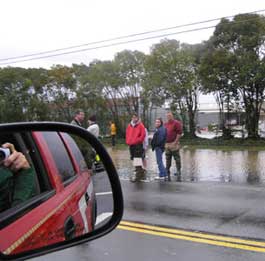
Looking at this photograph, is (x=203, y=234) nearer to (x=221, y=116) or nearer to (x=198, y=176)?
(x=198, y=176)

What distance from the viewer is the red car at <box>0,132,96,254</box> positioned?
1.80 m

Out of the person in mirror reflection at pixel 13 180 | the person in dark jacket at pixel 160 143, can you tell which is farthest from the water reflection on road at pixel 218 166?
the person in mirror reflection at pixel 13 180

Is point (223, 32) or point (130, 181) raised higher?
point (223, 32)

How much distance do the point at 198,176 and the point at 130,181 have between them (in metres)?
1.88

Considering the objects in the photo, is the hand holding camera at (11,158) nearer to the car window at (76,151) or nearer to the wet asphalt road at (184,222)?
the car window at (76,151)

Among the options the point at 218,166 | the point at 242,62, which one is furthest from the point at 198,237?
the point at 242,62

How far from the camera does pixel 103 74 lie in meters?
28.4

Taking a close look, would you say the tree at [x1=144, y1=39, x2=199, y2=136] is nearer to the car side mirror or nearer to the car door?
the car side mirror

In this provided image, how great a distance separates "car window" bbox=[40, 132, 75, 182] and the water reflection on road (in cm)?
879

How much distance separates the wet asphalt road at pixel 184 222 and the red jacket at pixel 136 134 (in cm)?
191

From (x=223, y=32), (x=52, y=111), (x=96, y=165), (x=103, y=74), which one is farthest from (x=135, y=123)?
(x=52, y=111)

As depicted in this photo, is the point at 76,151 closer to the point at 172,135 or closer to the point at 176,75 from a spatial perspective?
the point at 172,135

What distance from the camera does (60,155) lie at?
2141 mm

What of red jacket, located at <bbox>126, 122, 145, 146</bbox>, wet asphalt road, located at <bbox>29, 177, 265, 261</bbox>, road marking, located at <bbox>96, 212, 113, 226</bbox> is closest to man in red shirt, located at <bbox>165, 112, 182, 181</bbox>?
red jacket, located at <bbox>126, 122, 145, 146</bbox>
